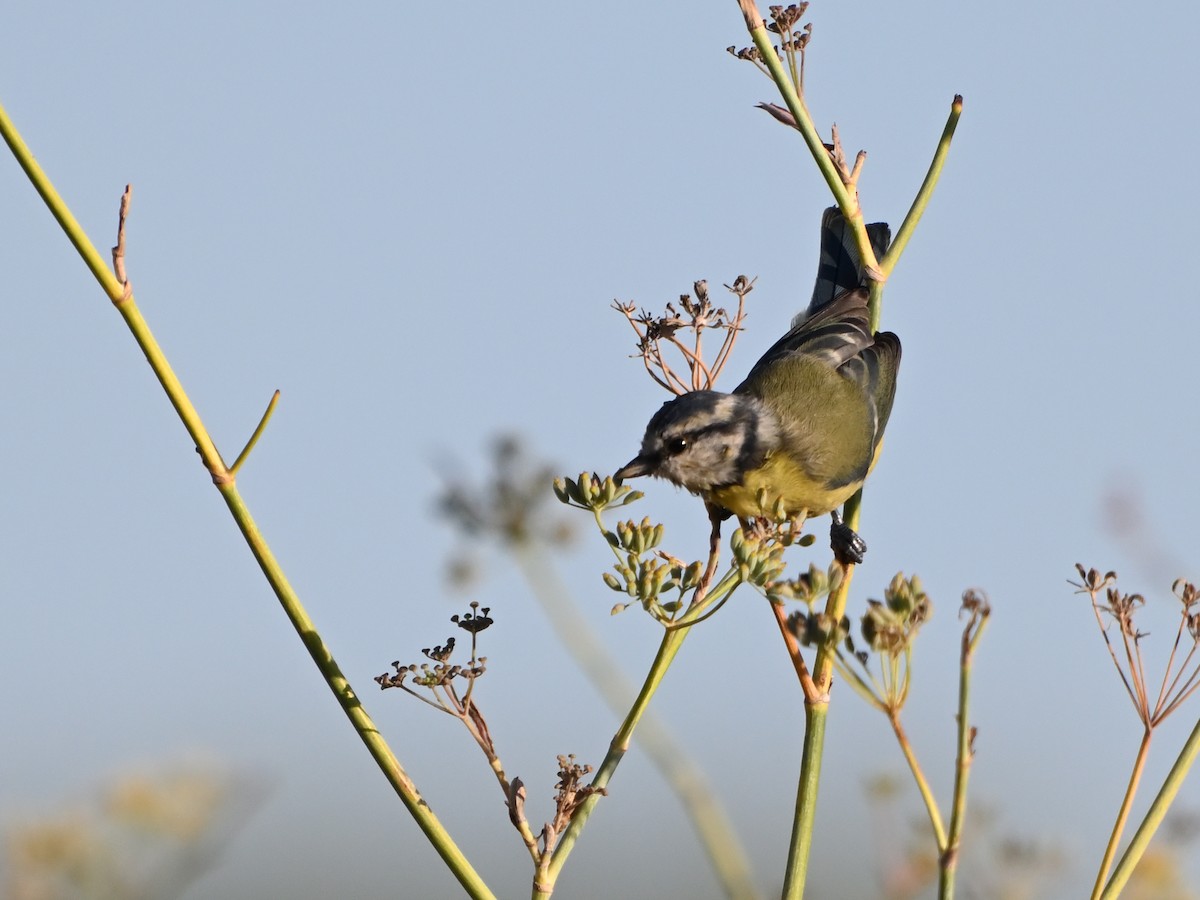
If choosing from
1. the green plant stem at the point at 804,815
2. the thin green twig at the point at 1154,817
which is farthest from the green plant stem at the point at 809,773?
the thin green twig at the point at 1154,817

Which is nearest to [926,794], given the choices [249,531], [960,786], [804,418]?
[960,786]

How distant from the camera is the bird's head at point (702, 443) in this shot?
162 inches

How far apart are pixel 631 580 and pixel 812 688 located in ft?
1.30

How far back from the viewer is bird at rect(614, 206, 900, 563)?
168 inches

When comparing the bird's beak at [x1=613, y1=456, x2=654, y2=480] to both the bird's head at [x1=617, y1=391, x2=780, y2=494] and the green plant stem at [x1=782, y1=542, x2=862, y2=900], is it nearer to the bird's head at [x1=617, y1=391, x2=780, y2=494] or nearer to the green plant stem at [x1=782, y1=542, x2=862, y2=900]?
the bird's head at [x1=617, y1=391, x2=780, y2=494]

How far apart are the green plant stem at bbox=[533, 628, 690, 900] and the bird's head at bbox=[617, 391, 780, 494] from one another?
1.47 meters

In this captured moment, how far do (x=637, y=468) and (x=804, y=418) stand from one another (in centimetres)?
108

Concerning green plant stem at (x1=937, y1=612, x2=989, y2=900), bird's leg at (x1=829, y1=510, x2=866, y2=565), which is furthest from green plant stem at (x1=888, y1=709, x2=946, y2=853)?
bird's leg at (x1=829, y1=510, x2=866, y2=565)

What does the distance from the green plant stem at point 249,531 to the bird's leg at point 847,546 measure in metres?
1.45

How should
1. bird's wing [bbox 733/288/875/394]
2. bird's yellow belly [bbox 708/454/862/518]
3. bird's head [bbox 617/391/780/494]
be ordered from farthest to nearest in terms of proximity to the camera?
bird's wing [bbox 733/288/875/394], bird's yellow belly [bbox 708/454/862/518], bird's head [bbox 617/391/780/494]

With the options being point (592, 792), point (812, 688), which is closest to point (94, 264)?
point (592, 792)

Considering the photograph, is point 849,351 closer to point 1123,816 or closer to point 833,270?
point 833,270

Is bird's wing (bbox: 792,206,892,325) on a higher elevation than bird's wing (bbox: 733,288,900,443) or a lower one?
higher

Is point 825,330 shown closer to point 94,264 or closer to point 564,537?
point 564,537
